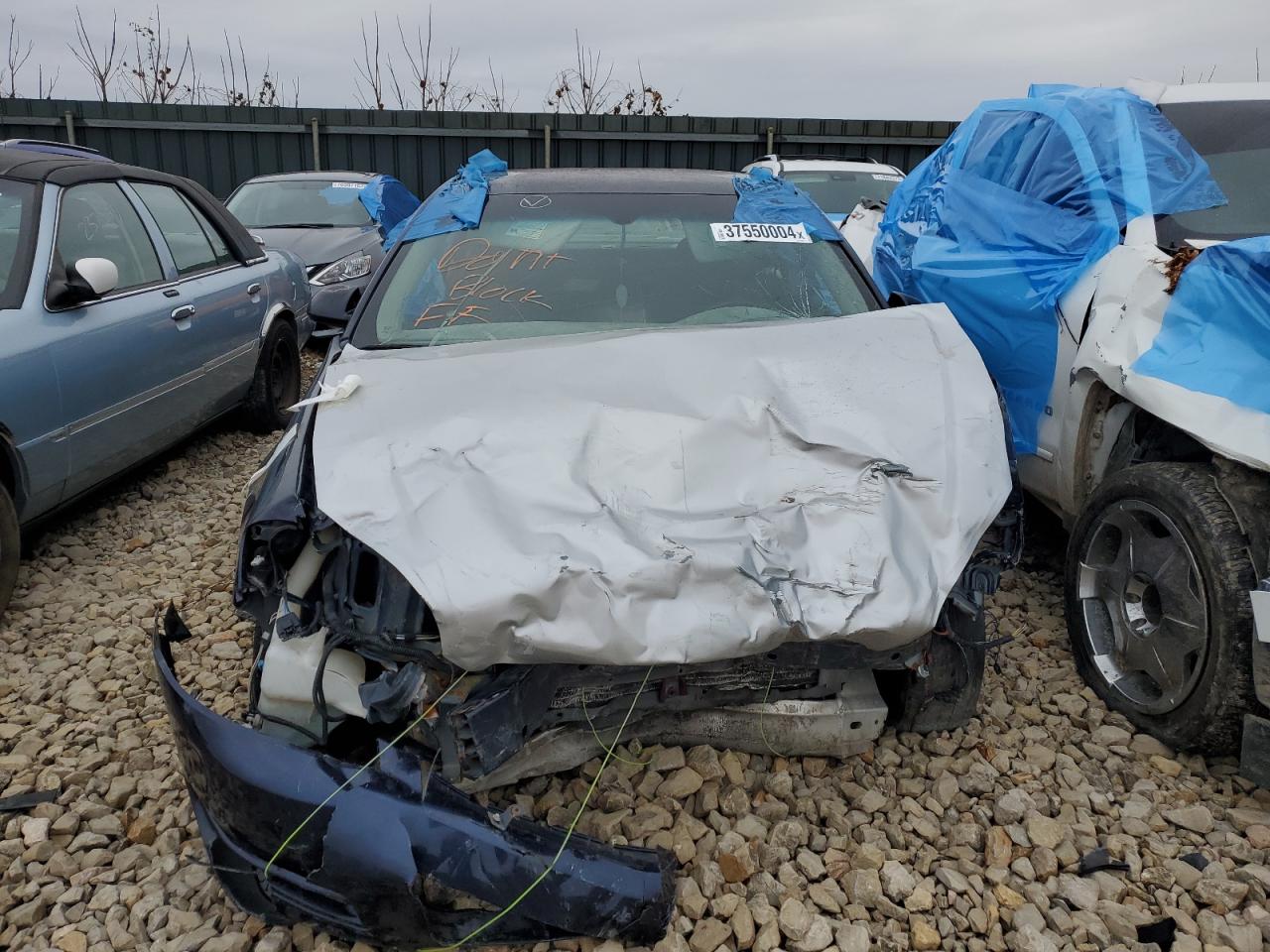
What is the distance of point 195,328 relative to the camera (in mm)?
4715

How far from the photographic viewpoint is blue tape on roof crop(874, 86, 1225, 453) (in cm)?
357

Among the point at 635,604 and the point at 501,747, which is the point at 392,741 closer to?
the point at 501,747

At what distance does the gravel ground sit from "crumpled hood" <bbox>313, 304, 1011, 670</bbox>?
27.8 inches

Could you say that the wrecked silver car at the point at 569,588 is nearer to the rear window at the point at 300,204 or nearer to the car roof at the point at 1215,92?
the car roof at the point at 1215,92

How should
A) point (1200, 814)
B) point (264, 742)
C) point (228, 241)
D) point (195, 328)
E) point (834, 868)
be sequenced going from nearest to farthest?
point (264, 742), point (834, 868), point (1200, 814), point (195, 328), point (228, 241)

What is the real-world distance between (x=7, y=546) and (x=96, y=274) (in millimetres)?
1137

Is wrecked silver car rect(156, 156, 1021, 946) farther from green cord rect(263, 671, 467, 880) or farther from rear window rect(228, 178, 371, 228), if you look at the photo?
rear window rect(228, 178, 371, 228)

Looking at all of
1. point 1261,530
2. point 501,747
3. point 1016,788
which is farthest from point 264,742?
Answer: point 1261,530

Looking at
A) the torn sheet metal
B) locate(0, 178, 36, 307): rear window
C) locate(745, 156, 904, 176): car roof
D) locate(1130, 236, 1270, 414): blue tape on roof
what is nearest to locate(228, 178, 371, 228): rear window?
locate(745, 156, 904, 176): car roof

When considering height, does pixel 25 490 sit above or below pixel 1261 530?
below

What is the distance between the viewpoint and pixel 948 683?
2643 millimetres

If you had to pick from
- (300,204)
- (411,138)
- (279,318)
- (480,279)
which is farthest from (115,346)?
(411,138)

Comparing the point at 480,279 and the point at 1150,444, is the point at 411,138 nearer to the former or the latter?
the point at 480,279

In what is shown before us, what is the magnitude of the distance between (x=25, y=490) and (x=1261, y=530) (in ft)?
13.5
